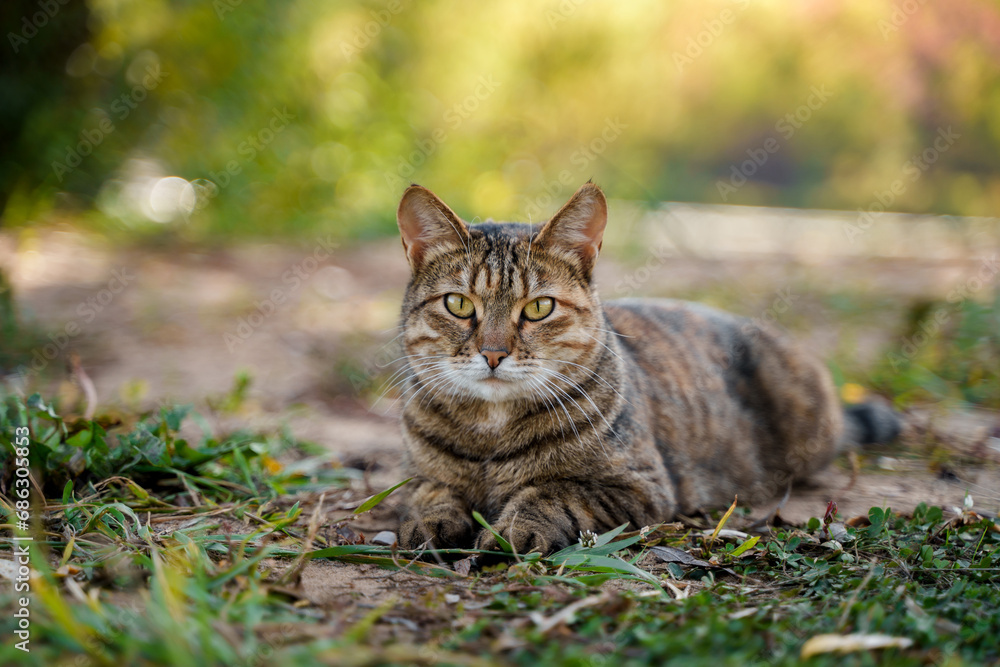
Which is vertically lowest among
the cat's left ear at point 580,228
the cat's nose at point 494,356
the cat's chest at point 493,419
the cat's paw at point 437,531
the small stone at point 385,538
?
the small stone at point 385,538

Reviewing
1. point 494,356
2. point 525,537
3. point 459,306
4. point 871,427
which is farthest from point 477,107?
point 525,537

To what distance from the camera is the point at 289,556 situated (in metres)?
2.02

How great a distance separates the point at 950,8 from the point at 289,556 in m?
10.4

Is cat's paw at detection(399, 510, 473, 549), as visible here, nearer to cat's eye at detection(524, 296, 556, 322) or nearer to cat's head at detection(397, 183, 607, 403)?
cat's head at detection(397, 183, 607, 403)

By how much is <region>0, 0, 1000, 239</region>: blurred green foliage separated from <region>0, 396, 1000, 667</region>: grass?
3649mm

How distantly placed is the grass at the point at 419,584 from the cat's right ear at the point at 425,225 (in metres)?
0.95

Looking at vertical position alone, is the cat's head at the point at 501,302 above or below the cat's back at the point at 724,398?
above

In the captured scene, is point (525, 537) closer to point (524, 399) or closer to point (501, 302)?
point (524, 399)

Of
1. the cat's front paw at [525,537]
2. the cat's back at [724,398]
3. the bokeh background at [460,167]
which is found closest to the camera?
the cat's front paw at [525,537]

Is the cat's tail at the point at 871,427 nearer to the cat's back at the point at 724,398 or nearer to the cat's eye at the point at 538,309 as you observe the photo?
the cat's back at the point at 724,398

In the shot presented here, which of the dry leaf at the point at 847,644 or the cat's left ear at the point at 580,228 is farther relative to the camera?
the cat's left ear at the point at 580,228

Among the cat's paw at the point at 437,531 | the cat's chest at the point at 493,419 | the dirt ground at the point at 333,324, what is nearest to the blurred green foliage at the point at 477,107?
the dirt ground at the point at 333,324

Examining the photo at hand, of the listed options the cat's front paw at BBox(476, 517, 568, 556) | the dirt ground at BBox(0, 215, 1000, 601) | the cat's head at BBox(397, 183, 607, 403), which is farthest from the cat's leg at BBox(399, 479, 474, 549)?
the cat's head at BBox(397, 183, 607, 403)

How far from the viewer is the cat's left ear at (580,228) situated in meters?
2.48
